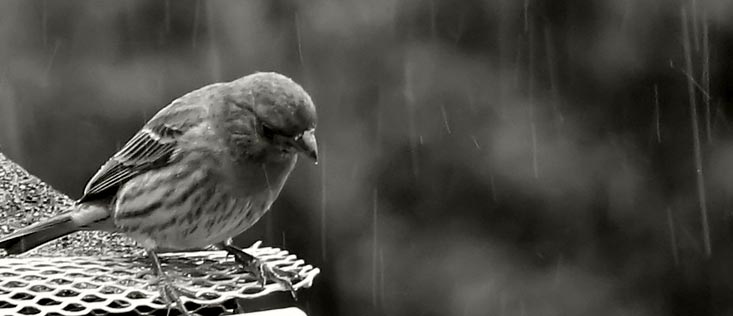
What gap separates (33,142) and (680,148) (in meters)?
2.81

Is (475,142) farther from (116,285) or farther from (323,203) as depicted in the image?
(116,285)

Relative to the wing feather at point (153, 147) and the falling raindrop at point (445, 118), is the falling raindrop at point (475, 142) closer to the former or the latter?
the falling raindrop at point (445, 118)

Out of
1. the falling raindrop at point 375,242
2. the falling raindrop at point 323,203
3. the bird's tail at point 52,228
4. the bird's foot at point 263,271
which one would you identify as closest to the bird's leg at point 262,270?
the bird's foot at point 263,271

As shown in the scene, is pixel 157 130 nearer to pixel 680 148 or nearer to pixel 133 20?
pixel 133 20

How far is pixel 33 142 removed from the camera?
6430 mm

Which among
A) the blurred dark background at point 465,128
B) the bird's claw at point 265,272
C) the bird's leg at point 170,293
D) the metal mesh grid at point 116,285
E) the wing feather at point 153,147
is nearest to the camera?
the metal mesh grid at point 116,285

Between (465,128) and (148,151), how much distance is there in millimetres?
2257

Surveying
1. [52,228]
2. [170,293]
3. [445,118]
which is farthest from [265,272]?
[445,118]

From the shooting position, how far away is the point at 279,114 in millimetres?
3422

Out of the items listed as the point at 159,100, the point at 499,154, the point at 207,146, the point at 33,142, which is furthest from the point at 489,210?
the point at 207,146

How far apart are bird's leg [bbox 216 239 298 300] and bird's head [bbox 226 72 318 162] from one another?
0.88ft

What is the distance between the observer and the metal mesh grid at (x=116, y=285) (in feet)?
10.1

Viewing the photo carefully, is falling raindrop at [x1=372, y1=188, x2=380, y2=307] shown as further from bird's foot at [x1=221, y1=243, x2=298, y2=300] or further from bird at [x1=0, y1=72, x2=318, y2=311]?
bird's foot at [x1=221, y1=243, x2=298, y2=300]

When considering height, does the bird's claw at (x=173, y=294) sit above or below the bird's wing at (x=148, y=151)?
below
